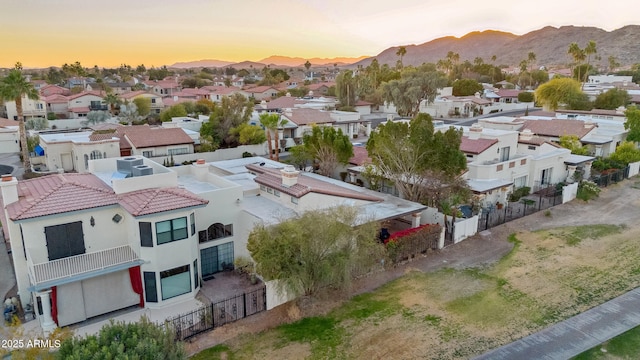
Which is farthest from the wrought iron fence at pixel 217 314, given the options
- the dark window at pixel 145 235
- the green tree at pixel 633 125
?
the green tree at pixel 633 125

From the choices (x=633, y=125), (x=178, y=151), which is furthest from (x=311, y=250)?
(x=633, y=125)

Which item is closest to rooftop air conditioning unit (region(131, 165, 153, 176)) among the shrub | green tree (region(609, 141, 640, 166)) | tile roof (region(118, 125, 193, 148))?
tile roof (region(118, 125, 193, 148))

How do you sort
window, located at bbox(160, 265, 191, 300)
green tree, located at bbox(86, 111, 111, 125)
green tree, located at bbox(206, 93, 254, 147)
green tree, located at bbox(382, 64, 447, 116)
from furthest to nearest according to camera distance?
green tree, located at bbox(382, 64, 447, 116) < green tree, located at bbox(86, 111, 111, 125) < green tree, located at bbox(206, 93, 254, 147) < window, located at bbox(160, 265, 191, 300)

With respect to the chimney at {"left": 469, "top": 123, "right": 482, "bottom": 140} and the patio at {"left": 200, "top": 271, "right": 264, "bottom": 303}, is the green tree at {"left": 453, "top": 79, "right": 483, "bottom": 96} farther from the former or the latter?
the patio at {"left": 200, "top": 271, "right": 264, "bottom": 303}

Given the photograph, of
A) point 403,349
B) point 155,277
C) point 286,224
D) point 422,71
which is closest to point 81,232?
point 155,277

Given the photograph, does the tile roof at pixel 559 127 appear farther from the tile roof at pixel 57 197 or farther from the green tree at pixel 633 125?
the tile roof at pixel 57 197

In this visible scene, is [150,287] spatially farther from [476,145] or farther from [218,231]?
[476,145]
